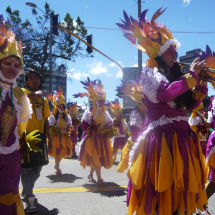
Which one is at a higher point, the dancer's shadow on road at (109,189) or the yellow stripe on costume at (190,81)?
the yellow stripe on costume at (190,81)

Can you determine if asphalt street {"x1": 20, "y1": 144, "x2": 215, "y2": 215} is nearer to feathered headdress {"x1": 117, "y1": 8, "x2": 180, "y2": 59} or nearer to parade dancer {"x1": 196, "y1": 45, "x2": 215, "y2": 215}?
parade dancer {"x1": 196, "y1": 45, "x2": 215, "y2": 215}

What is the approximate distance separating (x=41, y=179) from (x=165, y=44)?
4.55 m

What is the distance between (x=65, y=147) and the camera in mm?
6953

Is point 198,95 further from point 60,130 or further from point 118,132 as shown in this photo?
point 118,132

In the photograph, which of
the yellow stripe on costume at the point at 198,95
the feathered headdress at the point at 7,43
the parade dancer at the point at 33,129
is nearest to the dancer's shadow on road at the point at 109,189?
the parade dancer at the point at 33,129

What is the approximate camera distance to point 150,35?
8.99 feet

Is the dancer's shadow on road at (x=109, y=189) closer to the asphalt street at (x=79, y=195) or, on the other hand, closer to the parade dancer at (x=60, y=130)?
the asphalt street at (x=79, y=195)

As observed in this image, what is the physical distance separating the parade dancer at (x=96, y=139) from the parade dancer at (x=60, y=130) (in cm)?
133

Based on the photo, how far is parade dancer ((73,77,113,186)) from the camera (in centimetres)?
546

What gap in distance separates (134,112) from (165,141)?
2.62 metres

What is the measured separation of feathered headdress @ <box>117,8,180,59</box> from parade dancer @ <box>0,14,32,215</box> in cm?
125

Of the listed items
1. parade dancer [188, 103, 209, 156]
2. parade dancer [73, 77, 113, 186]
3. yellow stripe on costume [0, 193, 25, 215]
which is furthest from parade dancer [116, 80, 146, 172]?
parade dancer [188, 103, 209, 156]

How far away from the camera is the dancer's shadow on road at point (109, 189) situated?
15.1 feet

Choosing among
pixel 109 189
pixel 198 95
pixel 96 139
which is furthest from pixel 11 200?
pixel 96 139
